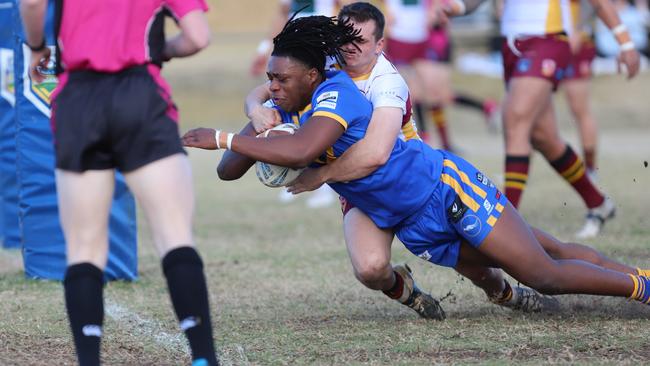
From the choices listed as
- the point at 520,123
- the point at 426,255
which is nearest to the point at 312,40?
the point at 426,255

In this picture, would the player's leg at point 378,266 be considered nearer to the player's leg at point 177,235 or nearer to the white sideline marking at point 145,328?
the white sideline marking at point 145,328

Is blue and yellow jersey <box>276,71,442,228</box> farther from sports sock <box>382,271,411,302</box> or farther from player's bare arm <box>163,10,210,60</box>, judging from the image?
player's bare arm <box>163,10,210,60</box>

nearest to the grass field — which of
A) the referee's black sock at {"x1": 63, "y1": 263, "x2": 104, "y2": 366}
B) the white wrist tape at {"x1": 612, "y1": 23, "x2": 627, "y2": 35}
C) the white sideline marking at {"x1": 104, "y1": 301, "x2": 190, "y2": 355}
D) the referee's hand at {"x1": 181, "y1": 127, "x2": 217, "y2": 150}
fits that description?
the white sideline marking at {"x1": 104, "y1": 301, "x2": 190, "y2": 355}

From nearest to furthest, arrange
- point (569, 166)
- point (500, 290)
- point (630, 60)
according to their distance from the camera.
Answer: point (500, 290), point (630, 60), point (569, 166)

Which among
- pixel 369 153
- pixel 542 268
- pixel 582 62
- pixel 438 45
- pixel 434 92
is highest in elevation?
pixel 369 153

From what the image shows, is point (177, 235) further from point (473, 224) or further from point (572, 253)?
point (572, 253)

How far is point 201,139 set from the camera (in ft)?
13.4

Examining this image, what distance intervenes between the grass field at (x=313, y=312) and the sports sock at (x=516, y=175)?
2.09 ft

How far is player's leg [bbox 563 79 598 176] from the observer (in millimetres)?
9578

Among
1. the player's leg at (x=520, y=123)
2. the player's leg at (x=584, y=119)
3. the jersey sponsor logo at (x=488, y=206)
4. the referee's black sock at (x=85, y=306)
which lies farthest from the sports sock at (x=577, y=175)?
the referee's black sock at (x=85, y=306)

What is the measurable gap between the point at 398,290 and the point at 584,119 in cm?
553

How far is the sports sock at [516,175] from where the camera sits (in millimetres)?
7109

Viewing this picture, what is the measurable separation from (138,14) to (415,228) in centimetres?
169

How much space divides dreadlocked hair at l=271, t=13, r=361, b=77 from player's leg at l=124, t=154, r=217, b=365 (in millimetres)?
1037
